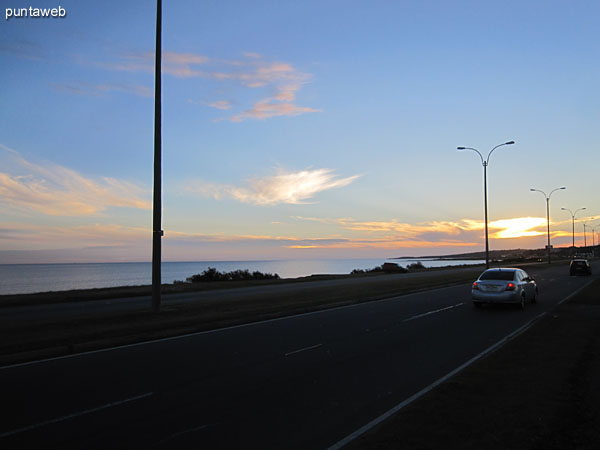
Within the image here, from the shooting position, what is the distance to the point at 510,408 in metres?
6.29

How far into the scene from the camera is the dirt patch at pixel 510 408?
5.18 m

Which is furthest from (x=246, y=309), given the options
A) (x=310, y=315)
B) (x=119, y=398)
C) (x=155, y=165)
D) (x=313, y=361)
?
(x=119, y=398)

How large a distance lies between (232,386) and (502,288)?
549 inches

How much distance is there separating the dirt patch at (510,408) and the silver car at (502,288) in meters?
8.51

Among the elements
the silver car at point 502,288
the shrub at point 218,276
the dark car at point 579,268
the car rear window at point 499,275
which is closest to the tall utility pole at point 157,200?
the silver car at point 502,288

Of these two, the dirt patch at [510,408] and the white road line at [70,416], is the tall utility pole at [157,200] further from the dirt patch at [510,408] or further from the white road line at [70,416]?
the dirt patch at [510,408]

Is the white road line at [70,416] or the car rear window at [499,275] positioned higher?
the car rear window at [499,275]

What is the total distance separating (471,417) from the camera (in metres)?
5.96

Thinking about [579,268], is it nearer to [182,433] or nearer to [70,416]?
[182,433]

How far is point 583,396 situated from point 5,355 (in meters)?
10.1

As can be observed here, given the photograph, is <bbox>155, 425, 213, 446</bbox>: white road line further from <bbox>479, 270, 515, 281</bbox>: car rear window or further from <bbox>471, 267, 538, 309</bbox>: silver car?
<bbox>479, 270, 515, 281</bbox>: car rear window

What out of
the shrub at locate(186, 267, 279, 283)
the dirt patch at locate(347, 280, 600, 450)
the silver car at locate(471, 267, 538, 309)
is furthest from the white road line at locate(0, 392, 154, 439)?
the shrub at locate(186, 267, 279, 283)

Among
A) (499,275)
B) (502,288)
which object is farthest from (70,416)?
(499,275)

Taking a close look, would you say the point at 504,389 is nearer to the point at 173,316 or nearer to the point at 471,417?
the point at 471,417
